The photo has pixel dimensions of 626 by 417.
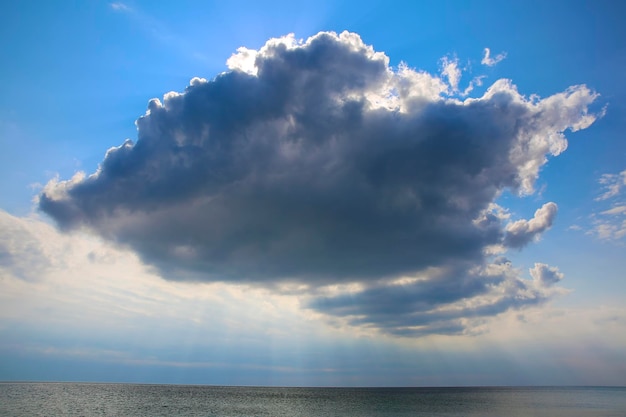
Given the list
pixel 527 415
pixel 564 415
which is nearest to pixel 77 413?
pixel 527 415

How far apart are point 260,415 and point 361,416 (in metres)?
25.5

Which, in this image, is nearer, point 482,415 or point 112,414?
point 112,414

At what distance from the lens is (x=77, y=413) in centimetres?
9650

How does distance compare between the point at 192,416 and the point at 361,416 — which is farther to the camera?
the point at 361,416

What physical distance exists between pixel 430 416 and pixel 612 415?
140 ft

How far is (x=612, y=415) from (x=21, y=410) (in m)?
142

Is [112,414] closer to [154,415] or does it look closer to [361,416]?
[154,415]

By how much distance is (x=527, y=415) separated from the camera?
106500mm

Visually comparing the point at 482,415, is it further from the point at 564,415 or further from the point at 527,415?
the point at 564,415

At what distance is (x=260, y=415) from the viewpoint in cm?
10506

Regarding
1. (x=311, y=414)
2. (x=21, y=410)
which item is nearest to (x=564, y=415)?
(x=311, y=414)

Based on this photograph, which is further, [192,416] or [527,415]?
[527,415]

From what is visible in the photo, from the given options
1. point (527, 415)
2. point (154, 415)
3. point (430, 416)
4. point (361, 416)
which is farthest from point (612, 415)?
point (154, 415)

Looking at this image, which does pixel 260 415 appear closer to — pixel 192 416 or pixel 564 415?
pixel 192 416
